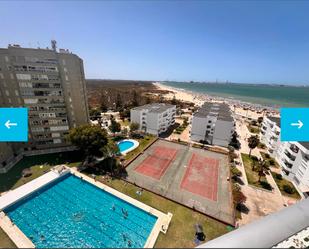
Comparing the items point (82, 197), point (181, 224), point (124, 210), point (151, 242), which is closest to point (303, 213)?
point (181, 224)

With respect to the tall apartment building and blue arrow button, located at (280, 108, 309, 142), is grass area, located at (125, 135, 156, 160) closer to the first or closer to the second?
the tall apartment building

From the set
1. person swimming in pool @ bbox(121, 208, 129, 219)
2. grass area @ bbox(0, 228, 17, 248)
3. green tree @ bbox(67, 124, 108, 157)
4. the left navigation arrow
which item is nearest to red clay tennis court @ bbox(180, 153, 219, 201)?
person swimming in pool @ bbox(121, 208, 129, 219)

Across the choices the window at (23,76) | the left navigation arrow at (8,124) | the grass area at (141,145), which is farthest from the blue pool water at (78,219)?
the window at (23,76)

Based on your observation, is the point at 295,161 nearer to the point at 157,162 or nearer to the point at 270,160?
the point at 270,160

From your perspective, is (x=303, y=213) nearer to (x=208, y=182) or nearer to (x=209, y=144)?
(x=208, y=182)

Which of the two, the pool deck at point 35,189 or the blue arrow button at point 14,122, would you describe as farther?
the blue arrow button at point 14,122

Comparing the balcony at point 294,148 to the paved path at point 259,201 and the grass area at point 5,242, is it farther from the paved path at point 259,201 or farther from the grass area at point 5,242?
the grass area at point 5,242
